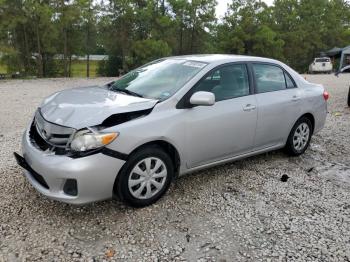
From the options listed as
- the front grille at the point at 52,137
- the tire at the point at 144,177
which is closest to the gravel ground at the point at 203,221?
the tire at the point at 144,177

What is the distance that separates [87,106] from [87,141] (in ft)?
1.59

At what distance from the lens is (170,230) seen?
3250mm

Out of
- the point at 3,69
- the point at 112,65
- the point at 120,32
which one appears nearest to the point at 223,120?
the point at 120,32

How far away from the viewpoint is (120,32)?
2180cm

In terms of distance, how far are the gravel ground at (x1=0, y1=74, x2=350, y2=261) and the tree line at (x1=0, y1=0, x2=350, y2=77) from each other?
17.4 meters

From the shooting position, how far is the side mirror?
3.59 meters

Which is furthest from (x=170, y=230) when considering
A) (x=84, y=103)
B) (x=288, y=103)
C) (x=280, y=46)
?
(x=280, y=46)

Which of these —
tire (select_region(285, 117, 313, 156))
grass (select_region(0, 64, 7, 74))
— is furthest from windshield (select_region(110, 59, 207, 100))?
grass (select_region(0, 64, 7, 74))

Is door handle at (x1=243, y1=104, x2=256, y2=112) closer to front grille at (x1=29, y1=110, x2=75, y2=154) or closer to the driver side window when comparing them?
the driver side window

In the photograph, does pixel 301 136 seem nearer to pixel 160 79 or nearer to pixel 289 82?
pixel 289 82

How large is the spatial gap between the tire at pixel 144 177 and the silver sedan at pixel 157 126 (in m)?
0.01

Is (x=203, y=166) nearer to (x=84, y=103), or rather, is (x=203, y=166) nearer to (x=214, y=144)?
(x=214, y=144)

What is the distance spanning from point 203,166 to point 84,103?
1490 millimetres

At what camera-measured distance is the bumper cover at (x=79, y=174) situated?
3.03 m
